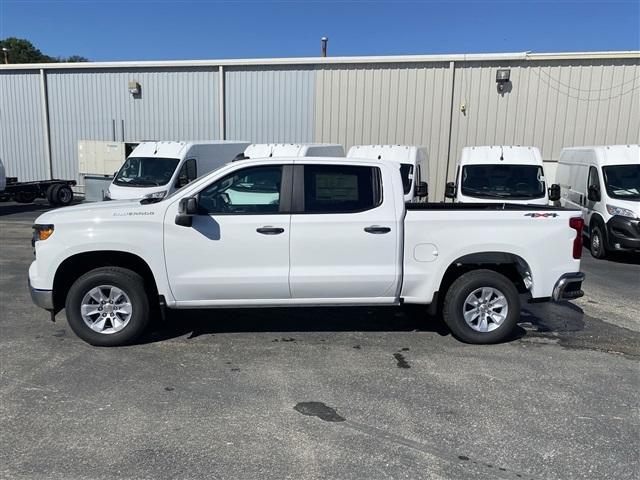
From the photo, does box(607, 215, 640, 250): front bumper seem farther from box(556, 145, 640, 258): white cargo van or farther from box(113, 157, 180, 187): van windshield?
box(113, 157, 180, 187): van windshield

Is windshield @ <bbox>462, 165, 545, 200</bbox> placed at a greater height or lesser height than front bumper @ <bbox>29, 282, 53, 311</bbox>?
greater

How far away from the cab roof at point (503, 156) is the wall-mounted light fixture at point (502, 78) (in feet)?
22.9

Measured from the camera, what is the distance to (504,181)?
11.6 meters

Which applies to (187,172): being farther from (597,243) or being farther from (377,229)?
(377,229)

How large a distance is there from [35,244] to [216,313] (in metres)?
2.16

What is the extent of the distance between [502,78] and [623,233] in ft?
30.4

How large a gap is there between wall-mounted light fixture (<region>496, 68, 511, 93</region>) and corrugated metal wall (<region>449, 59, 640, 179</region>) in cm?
20

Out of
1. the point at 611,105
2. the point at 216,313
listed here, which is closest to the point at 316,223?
the point at 216,313

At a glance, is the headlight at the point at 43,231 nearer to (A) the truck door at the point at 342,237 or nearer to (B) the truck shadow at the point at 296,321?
(B) the truck shadow at the point at 296,321

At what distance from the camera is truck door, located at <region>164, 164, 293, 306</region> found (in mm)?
5242

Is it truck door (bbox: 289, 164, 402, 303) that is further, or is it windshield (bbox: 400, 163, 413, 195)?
windshield (bbox: 400, 163, 413, 195)

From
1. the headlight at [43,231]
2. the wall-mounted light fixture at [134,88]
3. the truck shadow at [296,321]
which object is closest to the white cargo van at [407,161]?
the truck shadow at [296,321]

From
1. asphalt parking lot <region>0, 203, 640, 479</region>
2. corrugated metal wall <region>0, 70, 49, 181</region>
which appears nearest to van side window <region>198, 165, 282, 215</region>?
asphalt parking lot <region>0, 203, 640, 479</region>

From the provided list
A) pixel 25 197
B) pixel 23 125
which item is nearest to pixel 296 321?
pixel 25 197
